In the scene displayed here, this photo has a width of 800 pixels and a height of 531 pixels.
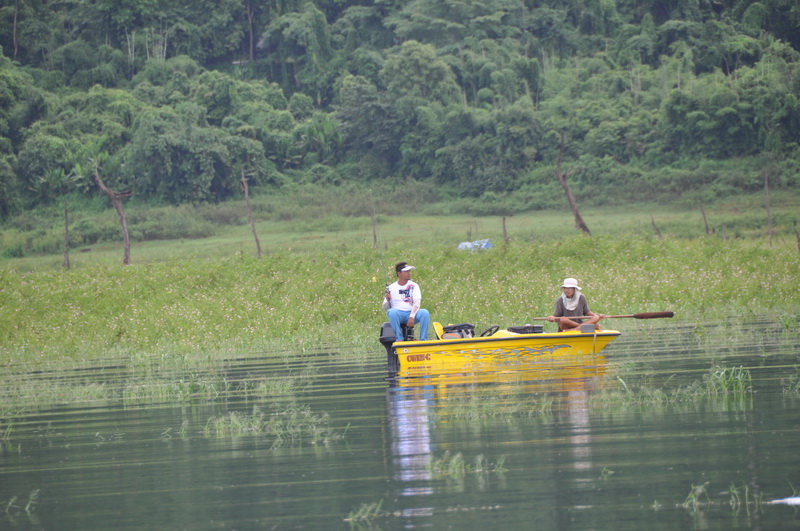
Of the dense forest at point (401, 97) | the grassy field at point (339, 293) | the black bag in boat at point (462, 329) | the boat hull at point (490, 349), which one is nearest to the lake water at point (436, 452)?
the boat hull at point (490, 349)

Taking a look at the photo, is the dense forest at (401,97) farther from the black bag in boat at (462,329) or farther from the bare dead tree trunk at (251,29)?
the black bag in boat at (462,329)

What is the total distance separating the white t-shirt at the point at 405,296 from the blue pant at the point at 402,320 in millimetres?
114

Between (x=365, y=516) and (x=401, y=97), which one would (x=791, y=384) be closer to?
(x=365, y=516)

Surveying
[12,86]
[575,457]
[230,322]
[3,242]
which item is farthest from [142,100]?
[575,457]

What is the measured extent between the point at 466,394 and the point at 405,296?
3.86 m

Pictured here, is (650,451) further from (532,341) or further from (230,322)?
(230,322)

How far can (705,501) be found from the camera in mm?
6934

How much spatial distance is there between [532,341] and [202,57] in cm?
7500

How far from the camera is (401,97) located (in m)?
72.2

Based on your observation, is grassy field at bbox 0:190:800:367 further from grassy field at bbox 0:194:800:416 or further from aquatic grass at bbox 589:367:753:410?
aquatic grass at bbox 589:367:753:410

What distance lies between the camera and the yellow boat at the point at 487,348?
49.3ft

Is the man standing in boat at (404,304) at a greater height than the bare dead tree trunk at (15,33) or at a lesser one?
lesser

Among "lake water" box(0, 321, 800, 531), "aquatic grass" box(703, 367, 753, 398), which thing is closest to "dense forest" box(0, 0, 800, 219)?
"lake water" box(0, 321, 800, 531)

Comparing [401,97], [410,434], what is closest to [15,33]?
[401,97]
